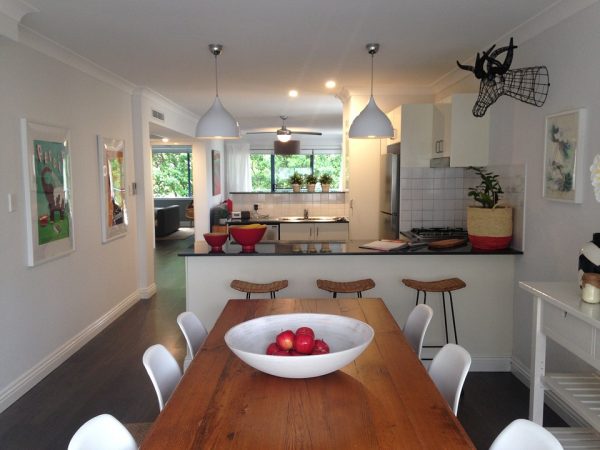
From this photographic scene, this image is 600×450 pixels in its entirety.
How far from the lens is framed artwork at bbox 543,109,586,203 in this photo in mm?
2906

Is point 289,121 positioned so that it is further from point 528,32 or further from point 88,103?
point 528,32

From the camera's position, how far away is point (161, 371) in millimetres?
2053

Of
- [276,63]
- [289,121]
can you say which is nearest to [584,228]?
[276,63]

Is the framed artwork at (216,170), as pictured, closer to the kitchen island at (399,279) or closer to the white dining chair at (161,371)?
the kitchen island at (399,279)

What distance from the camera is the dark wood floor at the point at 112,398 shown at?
297cm

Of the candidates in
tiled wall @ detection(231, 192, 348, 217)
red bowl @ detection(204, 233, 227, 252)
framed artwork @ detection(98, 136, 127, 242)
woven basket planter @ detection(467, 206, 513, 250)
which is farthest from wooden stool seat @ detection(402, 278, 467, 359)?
tiled wall @ detection(231, 192, 348, 217)

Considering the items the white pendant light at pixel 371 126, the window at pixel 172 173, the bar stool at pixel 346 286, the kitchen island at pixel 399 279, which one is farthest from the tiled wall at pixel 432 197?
the window at pixel 172 173

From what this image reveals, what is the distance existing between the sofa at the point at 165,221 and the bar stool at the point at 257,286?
8.27 m

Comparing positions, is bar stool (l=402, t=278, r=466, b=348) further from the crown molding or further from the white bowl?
the crown molding

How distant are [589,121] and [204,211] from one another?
8.06m

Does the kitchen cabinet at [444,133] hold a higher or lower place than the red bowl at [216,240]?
higher

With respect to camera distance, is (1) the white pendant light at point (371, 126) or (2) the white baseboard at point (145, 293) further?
(2) the white baseboard at point (145, 293)

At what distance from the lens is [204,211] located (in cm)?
1009

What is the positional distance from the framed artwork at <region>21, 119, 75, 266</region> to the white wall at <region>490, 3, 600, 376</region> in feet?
11.4
